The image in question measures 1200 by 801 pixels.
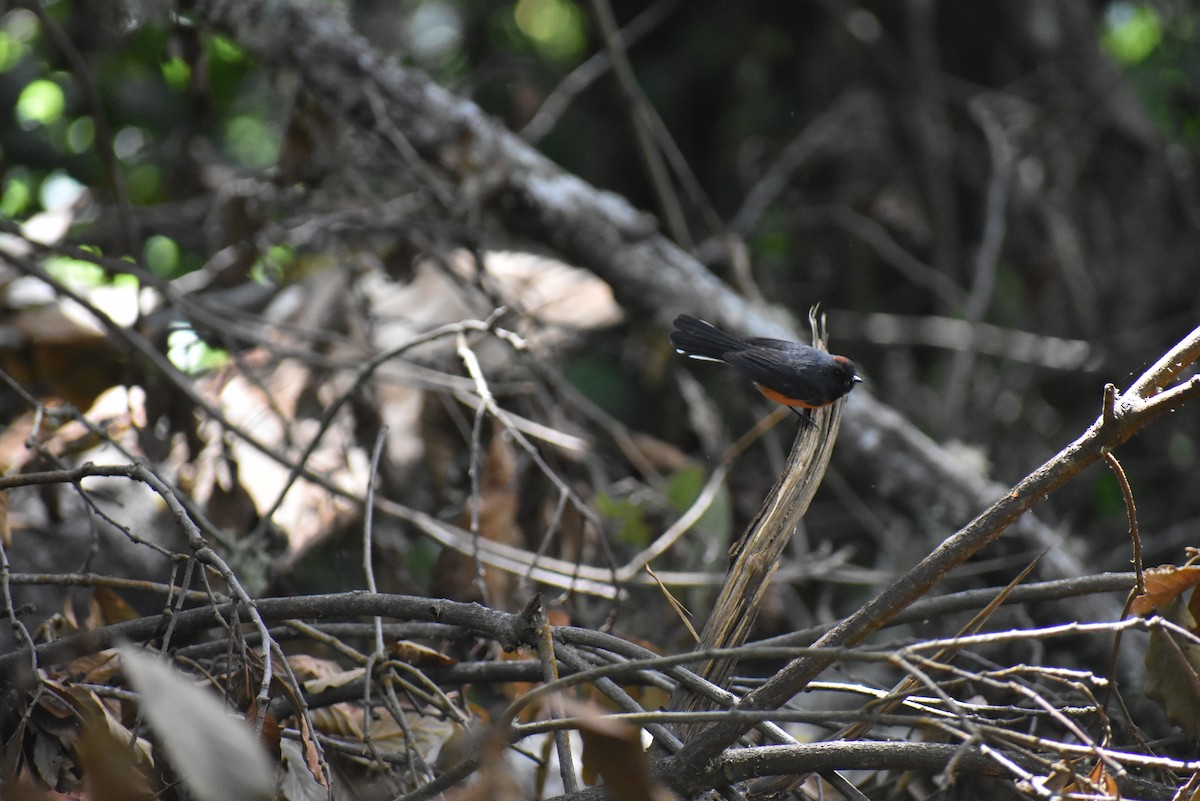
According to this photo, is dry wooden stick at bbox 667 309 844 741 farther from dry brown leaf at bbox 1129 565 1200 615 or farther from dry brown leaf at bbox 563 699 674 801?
dry brown leaf at bbox 563 699 674 801

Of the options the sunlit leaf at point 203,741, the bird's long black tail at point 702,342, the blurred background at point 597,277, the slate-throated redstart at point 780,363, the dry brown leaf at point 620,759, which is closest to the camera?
the sunlit leaf at point 203,741

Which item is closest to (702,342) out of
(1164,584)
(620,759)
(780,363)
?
(780,363)

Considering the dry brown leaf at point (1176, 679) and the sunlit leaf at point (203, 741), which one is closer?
the sunlit leaf at point (203, 741)

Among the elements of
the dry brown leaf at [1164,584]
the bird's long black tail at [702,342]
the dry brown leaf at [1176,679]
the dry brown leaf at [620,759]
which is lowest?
the dry brown leaf at [1176,679]

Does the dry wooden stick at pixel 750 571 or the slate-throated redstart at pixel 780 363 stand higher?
the slate-throated redstart at pixel 780 363

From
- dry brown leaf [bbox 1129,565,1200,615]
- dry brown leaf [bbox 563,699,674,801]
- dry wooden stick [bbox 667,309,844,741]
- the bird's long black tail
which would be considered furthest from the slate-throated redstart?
dry brown leaf [bbox 563,699,674,801]

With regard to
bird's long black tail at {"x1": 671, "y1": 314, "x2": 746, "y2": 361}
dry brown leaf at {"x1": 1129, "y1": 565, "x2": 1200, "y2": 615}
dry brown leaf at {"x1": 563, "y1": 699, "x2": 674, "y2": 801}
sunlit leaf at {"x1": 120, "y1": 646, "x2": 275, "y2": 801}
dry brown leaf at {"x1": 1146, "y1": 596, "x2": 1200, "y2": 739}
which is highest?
sunlit leaf at {"x1": 120, "y1": 646, "x2": 275, "y2": 801}

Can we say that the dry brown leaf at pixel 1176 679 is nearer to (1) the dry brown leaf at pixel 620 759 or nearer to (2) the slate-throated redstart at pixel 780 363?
(2) the slate-throated redstart at pixel 780 363

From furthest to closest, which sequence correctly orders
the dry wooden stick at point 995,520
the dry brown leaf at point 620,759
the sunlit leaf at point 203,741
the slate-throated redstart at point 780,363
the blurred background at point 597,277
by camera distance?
the blurred background at point 597,277
the slate-throated redstart at point 780,363
the dry wooden stick at point 995,520
the dry brown leaf at point 620,759
the sunlit leaf at point 203,741

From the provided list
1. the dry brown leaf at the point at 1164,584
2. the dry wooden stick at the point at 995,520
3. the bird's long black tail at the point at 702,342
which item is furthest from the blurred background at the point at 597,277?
the dry brown leaf at the point at 1164,584

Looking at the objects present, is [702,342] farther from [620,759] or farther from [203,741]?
[203,741]

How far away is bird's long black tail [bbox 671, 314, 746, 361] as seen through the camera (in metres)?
2.45

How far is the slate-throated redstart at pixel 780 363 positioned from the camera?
7.02ft

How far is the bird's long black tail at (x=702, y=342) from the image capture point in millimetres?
2445
